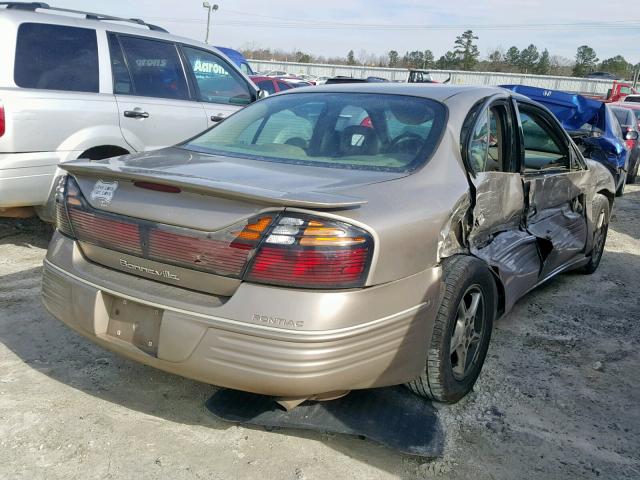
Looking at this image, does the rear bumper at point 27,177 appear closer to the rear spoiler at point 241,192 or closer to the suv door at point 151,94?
the suv door at point 151,94

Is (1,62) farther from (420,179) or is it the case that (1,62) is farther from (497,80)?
(497,80)

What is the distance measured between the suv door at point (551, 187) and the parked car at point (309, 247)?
480mm

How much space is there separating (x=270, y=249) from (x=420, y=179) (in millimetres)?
876

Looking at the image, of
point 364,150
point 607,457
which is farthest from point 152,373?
point 607,457

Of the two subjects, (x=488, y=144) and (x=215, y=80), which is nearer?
(x=488, y=144)

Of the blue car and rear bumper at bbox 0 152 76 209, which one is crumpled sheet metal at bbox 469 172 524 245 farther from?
the blue car

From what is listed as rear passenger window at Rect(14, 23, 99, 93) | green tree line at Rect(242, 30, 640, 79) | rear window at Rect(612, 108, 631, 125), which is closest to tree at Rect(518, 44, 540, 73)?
green tree line at Rect(242, 30, 640, 79)

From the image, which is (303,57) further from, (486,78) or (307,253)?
(307,253)

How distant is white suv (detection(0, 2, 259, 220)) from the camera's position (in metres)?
4.54

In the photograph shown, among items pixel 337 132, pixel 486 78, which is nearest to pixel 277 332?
pixel 337 132

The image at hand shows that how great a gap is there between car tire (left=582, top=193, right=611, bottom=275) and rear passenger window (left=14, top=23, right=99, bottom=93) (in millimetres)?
4404

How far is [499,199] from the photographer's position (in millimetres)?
3439

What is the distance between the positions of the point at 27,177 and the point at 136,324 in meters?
2.67

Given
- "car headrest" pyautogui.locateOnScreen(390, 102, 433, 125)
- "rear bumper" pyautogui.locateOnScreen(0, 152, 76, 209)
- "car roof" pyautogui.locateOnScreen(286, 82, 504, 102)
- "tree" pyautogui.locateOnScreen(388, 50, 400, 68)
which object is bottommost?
"rear bumper" pyautogui.locateOnScreen(0, 152, 76, 209)
